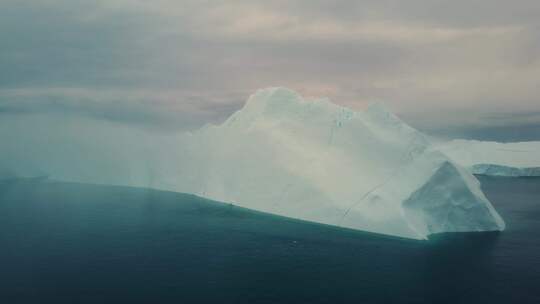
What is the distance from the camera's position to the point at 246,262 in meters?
31.8

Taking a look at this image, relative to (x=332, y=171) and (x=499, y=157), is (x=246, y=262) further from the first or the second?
Result: (x=499, y=157)

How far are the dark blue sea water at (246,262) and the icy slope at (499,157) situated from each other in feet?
328

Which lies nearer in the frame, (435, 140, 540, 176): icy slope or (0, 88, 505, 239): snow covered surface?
(0, 88, 505, 239): snow covered surface

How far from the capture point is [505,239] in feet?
130

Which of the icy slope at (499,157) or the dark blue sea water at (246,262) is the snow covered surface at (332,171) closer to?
the dark blue sea water at (246,262)

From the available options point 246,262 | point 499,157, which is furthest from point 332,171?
point 499,157

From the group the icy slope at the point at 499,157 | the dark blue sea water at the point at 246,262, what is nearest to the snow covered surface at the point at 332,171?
the dark blue sea water at the point at 246,262

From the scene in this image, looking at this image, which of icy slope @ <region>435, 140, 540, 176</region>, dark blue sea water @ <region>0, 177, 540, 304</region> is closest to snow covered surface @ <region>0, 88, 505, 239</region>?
dark blue sea water @ <region>0, 177, 540, 304</region>

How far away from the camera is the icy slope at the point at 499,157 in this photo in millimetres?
138875

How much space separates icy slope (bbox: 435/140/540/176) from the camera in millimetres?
138875

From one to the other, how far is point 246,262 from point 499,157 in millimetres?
138962

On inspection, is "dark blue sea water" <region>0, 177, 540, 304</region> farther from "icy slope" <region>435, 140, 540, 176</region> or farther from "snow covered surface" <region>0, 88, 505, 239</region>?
"icy slope" <region>435, 140, 540, 176</region>

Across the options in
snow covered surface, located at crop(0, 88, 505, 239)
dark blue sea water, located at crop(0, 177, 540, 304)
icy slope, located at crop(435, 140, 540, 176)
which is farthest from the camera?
icy slope, located at crop(435, 140, 540, 176)

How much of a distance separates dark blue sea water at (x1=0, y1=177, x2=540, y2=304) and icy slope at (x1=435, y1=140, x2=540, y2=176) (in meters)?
100.0
